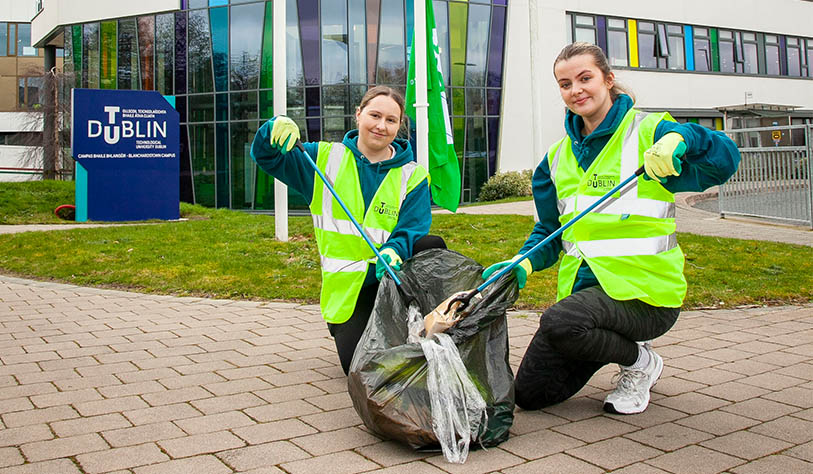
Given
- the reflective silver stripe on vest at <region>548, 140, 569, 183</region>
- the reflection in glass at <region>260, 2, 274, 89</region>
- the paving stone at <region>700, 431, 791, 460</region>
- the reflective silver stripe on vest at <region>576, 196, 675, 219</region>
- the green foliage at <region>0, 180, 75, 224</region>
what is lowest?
the paving stone at <region>700, 431, 791, 460</region>

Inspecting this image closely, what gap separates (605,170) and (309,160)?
139 cm

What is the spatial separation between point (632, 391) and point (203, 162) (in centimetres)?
1976

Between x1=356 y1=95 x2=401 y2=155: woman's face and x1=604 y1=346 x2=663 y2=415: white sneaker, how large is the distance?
161 centimetres

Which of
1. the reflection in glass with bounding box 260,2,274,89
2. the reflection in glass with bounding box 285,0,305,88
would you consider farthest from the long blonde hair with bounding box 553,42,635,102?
the reflection in glass with bounding box 260,2,274,89

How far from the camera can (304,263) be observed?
304 inches

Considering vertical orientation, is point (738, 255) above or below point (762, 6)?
below

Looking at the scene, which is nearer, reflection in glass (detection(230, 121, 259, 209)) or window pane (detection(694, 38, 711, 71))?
reflection in glass (detection(230, 121, 259, 209))

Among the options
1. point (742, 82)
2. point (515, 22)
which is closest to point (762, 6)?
point (742, 82)

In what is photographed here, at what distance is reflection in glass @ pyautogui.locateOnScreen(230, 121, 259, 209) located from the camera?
2103cm

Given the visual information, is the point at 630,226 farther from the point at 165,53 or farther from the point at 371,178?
the point at 165,53

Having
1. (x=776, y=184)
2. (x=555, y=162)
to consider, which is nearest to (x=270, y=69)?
(x=776, y=184)

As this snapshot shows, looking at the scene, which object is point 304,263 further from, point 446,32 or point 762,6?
point 762,6

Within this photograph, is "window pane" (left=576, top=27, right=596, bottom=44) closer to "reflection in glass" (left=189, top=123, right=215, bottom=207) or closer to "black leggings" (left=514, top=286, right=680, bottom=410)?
"reflection in glass" (left=189, top=123, right=215, bottom=207)

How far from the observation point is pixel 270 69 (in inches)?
810
